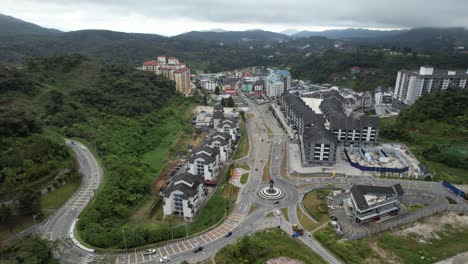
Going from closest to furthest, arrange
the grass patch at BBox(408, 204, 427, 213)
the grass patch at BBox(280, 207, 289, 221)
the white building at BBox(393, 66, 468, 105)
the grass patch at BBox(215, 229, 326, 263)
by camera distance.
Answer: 1. the grass patch at BBox(215, 229, 326, 263)
2. the grass patch at BBox(280, 207, 289, 221)
3. the grass patch at BBox(408, 204, 427, 213)
4. the white building at BBox(393, 66, 468, 105)

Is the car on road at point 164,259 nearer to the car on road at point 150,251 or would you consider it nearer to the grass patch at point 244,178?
the car on road at point 150,251

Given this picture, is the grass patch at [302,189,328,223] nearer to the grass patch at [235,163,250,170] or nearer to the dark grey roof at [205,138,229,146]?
the grass patch at [235,163,250,170]

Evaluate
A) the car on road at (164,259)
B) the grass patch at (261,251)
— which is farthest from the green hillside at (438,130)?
the car on road at (164,259)

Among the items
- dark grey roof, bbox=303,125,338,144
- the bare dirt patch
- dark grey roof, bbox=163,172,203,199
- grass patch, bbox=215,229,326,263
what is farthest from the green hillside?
dark grey roof, bbox=163,172,203,199

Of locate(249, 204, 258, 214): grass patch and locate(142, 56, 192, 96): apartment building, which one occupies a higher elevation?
locate(142, 56, 192, 96): apartment building

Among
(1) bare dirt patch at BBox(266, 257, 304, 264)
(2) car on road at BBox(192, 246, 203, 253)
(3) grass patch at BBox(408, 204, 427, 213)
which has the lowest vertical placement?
(3) grass patch at BBox(408, 204, 427, 213)

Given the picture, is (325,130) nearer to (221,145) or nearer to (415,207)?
(415,207)

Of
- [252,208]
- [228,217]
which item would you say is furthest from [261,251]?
[252,208]
